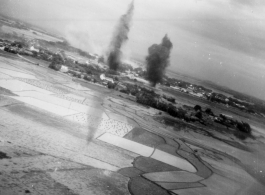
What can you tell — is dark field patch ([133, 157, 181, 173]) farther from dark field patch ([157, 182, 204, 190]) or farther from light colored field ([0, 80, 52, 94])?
light colored field ([0, 80, 52, 94])

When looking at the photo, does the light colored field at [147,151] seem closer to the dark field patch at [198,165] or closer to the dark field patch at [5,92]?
the dark field patch at [198,165]

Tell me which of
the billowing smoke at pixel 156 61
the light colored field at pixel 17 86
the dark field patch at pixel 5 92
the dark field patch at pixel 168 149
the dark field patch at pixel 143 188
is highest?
the billowing smoke at pixel 156 61

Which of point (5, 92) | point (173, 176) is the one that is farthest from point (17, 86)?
point (173, 176)

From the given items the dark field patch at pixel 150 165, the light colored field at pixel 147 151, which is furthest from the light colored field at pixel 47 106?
the dark field patch at pixel 150 165

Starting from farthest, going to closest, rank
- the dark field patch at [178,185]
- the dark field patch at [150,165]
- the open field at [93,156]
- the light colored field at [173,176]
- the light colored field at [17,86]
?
the light colored field at [17,86] < the dark field patch at [150,165] < the light colored field at [173,176] < the dark field patch at [178,185] < the open field at [93,156]

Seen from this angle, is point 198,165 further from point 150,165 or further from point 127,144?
point 127,144

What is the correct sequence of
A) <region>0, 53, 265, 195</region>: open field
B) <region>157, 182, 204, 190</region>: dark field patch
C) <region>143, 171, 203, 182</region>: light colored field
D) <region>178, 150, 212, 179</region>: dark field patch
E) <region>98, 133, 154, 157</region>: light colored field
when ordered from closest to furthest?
<region>0, 53, 265, 195</region>: open field < <region>157, 182, 204, 190</region>: dark field patch < <region>143, 171, 203, 182</region>: light colored field < <region>178, 150, 212, 179</region>: dark field patch < <region>98, 133, 154, 157</region>: light colored field

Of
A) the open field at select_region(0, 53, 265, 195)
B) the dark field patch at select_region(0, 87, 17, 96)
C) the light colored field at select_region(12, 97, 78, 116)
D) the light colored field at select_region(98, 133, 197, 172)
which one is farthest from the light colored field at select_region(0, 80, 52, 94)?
the light colored field at select_region(98, 133, 197, 172)

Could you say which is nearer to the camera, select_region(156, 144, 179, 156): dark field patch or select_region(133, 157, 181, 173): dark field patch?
select_region(133, 157, 181, 173): dark field patch
